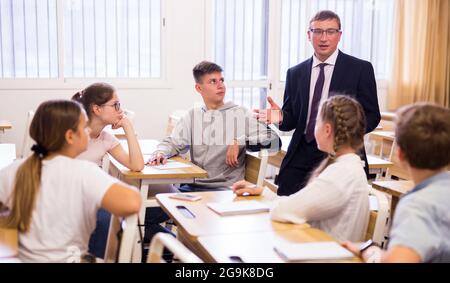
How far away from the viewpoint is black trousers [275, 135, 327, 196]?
291 cm

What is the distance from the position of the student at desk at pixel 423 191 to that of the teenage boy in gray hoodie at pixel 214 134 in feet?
6.30

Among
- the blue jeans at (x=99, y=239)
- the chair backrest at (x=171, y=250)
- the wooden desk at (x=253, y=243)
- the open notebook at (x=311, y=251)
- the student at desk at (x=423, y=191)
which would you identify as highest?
the student at desk at (x=423, y=191)

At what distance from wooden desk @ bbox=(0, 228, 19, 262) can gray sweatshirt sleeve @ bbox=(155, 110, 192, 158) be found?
180cm

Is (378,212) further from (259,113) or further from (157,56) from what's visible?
(157,56)

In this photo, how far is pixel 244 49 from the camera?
6.07 m

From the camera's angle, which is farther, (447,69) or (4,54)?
(447,69)

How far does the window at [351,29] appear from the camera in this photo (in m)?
6.22

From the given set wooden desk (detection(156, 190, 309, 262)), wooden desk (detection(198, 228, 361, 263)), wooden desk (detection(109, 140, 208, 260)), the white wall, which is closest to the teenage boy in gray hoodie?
wooden desk (detection(109, 140, 208, 260))

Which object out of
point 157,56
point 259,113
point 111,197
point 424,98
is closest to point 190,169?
point 259,113

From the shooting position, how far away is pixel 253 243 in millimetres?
1690

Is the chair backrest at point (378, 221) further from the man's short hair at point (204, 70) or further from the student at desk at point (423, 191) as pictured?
the man's short hair at point (204, 70)

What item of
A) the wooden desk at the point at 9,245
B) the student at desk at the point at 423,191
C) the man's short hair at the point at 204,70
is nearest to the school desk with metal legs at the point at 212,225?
the student at desk at the point at 423,191

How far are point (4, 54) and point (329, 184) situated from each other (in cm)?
431

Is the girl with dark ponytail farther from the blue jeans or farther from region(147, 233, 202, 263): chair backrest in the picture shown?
region(147, 233, 202, 263): chair backrest
